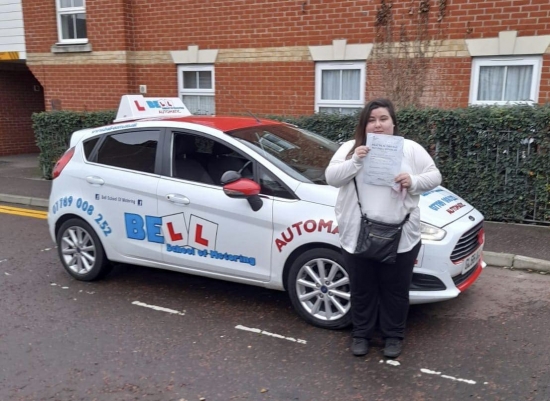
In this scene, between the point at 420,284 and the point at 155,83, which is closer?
the point at 420,284

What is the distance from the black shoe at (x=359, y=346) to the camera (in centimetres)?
388

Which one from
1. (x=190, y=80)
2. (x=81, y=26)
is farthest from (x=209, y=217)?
(x=81, y=26)

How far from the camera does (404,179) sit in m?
3.49

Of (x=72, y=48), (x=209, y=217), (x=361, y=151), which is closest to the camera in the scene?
(x=361, y=151)

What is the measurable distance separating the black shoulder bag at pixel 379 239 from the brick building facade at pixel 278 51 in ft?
19.8

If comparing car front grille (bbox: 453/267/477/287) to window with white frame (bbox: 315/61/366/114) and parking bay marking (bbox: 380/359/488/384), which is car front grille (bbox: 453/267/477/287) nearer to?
parking bay marking (bbox: 380/359/488/384)

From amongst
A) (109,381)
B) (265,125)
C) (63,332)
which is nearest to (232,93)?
(265,125)

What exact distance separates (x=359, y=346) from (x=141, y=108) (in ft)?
11.6

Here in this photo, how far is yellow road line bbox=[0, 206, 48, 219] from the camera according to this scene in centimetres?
880

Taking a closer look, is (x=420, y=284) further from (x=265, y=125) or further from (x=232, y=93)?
(x=232, y=93)

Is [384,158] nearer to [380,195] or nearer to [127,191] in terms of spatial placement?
[380,195]

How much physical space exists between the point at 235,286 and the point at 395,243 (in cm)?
218

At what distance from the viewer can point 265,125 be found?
5242mm

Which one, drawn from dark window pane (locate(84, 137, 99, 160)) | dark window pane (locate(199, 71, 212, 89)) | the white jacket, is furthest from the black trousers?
dark window pane (locate(199, 71, 212, 89))
